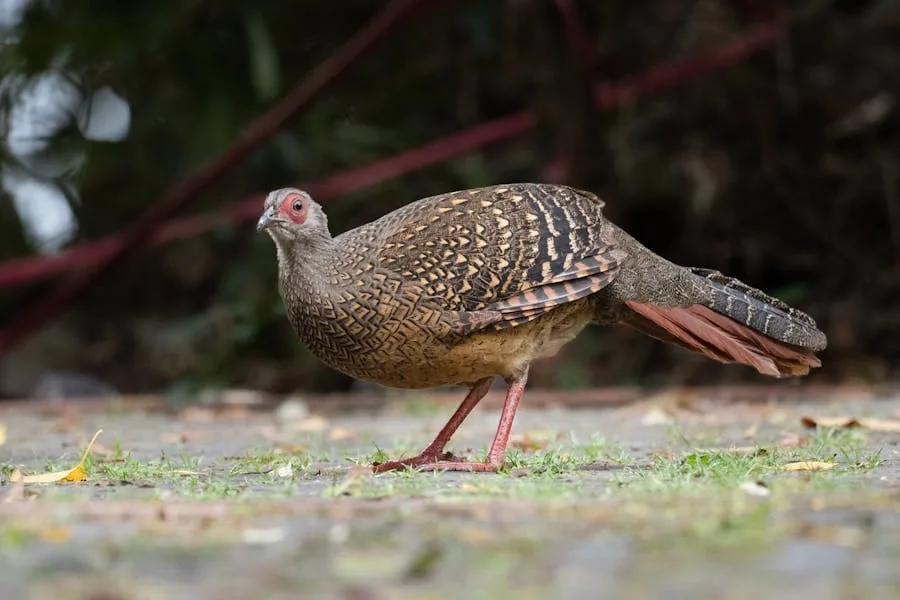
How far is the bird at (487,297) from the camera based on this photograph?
438 cm

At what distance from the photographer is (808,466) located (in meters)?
3.69

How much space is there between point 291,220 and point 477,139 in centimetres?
409

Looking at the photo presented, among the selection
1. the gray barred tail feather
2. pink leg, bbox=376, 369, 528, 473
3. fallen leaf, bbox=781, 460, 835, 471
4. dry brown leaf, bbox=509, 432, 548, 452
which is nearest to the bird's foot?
pink leg, bbox=376, 369, 528, 473

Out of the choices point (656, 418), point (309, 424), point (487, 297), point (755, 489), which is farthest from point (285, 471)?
point (656, 418)

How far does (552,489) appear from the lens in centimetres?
314

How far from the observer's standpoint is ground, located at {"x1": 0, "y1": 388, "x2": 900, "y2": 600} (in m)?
2.11

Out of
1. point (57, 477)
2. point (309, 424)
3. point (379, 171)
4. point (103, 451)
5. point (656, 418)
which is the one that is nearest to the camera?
point (57, 477)

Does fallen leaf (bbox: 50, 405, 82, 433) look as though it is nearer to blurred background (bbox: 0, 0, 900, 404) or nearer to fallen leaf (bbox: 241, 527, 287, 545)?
blurred background (bbox: 0, 0, 900, 404)

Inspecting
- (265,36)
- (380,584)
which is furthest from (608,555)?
(265,36)

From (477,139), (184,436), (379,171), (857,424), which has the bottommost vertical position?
(184,436)

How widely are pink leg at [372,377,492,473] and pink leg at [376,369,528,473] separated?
2 centimetres

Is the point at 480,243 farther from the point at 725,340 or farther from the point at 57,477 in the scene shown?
the point at 57,477

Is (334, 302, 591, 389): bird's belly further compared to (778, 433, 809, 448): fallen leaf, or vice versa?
(778, 433, 809, 448): fallen leaf

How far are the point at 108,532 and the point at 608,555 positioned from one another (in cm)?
94
